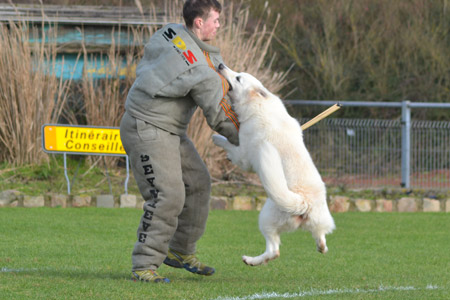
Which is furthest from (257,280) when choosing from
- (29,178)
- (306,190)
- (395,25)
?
(395,25)

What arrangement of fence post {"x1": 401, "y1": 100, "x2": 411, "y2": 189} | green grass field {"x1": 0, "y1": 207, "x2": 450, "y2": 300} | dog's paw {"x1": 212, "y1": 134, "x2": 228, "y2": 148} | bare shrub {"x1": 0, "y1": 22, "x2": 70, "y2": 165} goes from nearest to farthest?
green grass field {"x1": 0, "y1": 207, "x2": 450, "y2": 300} → dog's paw {"x1": 212, "y1": 134, "x2": 228, "y2": 148} → bare shrub {"x1": 0, "y1": 22, "x2": 70, "y2": 165} → fence post {"x1": 401, "y1": 100, "x2": 411, "y2": 189}

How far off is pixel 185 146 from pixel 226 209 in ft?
16.5

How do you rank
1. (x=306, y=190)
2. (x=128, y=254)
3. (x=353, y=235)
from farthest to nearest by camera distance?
(x=353, y=235) < (x=128, y=254) < (x=306, y=190)

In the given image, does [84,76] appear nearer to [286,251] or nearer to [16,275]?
[286,251]

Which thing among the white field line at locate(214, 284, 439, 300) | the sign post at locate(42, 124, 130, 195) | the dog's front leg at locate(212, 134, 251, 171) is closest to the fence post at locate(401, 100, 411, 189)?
the sign post at locate(42, 124, 130, 195)

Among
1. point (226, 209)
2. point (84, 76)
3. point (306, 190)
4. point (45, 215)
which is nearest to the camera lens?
point (306, 190)

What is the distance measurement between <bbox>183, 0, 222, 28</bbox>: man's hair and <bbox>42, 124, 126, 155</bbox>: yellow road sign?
17.2ft

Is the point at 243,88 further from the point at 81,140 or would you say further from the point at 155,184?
the point at 81,140

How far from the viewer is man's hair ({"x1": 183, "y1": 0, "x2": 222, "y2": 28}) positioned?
18.2 ft

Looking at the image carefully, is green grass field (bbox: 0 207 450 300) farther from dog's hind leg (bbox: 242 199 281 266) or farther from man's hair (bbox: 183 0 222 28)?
man's hair (bbox: 183 0 222 28)

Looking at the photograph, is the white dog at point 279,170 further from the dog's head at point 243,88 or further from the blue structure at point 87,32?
the blue structure at point 87,32

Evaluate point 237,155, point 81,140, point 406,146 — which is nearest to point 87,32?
point 81,140

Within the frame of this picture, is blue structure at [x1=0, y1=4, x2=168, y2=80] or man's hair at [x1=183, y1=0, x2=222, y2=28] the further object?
blue structure at [x1=0, y1=4, x2=168, y2=80]

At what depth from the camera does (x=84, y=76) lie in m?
12.2
